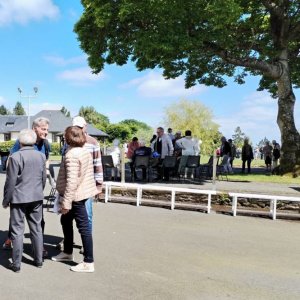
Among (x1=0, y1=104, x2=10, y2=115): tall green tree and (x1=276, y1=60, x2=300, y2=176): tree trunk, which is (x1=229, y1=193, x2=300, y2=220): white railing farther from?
(x1=0, y1=104, x2=10, y2=115): tall green tree

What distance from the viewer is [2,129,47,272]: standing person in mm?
5230

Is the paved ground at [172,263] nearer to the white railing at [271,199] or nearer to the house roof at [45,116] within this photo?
the white railing at [271,199]

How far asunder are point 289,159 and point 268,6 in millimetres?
6313

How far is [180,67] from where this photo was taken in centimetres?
2131

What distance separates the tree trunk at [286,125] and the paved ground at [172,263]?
29.7 feet

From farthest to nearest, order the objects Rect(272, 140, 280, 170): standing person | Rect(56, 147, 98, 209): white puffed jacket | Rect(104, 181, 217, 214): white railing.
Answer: Rect(272, 140, 280, 170): standing person → Rect(104, 181, 217, 214): white railing → Rect(56, 147, 98, 209): white puffed jacket

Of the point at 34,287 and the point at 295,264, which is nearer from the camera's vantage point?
the point at 34,287

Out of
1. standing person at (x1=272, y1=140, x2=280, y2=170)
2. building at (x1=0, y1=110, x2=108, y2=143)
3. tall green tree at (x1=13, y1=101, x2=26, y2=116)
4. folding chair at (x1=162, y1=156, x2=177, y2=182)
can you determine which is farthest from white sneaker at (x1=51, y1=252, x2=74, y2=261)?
tall green tree at (x1=13, y1=101, x2=26, y2=116)

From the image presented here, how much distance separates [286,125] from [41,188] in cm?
1459

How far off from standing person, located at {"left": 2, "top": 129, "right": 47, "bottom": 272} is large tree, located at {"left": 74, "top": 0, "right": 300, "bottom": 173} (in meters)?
10.3

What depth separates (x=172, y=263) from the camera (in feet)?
19.0

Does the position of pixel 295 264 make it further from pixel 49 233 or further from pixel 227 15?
pixel 227 15

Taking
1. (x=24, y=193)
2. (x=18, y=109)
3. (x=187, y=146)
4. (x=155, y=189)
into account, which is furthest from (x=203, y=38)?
(x=18, y=109)

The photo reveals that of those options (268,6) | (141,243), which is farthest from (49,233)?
(268,6)
